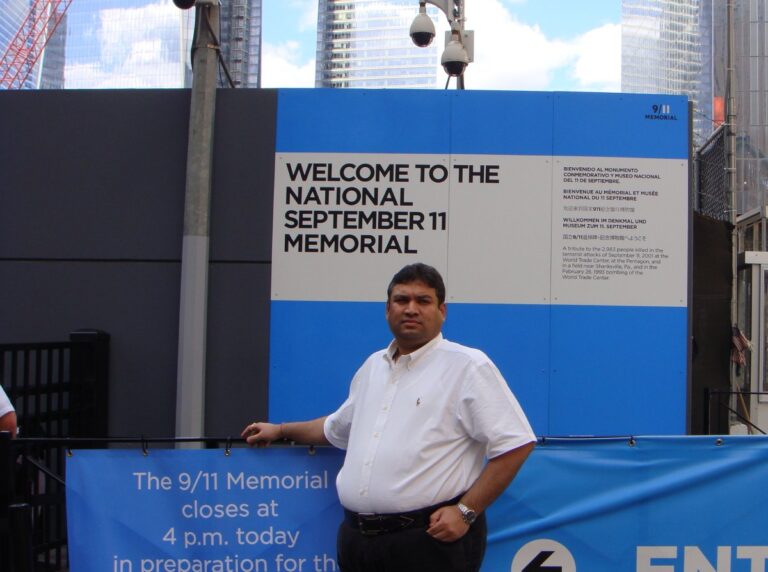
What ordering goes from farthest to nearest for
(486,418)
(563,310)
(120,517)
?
1. (563,310)
2. (120,517)
3. (486,418)

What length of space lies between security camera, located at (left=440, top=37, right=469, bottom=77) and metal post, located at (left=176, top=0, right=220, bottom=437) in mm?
6179

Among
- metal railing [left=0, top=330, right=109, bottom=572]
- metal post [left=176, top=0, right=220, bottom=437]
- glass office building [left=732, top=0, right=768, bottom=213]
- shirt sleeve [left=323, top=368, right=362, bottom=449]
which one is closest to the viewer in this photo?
shirt sleeve [left=323, top=368, right=362, bottom=449]

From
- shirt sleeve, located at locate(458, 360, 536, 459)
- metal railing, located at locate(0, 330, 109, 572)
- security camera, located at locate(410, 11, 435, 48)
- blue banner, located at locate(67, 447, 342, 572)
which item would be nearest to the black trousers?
shirt sleeve, located at locate(458, 360, 536, 459)

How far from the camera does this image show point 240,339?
6793 millimetres

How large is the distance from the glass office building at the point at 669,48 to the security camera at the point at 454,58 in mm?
14592

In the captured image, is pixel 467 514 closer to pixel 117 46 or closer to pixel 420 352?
pixel 420 352

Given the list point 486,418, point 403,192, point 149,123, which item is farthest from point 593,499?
point 149,123

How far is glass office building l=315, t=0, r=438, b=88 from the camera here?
26.1 m

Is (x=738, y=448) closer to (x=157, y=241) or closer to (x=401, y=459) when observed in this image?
(x=401, y=459)

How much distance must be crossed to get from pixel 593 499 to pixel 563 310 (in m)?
2.76

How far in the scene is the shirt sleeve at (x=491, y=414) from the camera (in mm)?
3043

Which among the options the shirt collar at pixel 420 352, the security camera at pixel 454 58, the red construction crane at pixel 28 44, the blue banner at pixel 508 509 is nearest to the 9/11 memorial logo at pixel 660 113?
the blue banner at pixel 508 509

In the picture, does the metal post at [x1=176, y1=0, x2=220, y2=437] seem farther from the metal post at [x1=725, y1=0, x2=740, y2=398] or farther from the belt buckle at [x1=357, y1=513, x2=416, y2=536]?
the metal post at [x1=725, y1=0, x2=740, y2=398]

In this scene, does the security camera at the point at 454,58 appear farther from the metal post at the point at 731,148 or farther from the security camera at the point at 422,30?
the metal post at the point at 731,148
